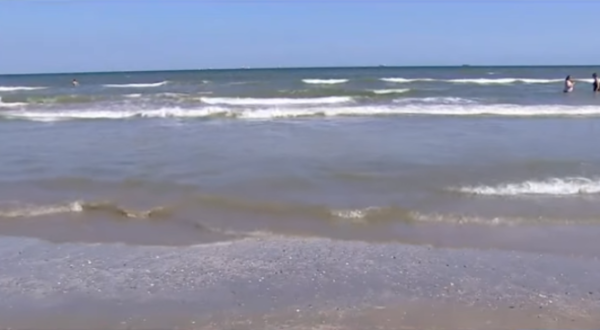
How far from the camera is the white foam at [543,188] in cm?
811

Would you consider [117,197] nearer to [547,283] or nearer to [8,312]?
[8,312]

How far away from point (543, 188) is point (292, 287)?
468 centimetres

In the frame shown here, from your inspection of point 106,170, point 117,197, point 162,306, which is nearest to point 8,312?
point 162,306

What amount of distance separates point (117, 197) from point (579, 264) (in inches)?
219

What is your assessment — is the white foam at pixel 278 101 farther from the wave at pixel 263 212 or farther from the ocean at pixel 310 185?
the wave at pixel 263 212

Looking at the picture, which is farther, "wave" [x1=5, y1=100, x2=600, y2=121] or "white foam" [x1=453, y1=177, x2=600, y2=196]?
"wave" [x1=5, y1=100, x2=600, y2=121]

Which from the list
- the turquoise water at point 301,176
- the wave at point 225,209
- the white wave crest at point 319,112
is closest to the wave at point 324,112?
the white wave crest at point 319,112

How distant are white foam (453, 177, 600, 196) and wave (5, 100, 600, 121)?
1109 centimetres

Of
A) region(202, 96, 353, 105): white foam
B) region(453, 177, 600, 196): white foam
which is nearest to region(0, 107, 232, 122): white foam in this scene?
region(202, 96, 353, 105): white foam

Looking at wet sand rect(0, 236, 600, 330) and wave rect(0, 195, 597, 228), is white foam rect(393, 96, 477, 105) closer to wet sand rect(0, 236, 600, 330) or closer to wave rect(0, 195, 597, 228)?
wave rect(0, 195, 597, 228)

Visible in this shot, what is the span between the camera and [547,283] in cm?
506

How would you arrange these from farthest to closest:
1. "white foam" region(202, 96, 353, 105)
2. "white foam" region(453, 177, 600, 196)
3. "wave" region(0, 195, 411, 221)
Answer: "white foam" region(202, 96, 353, 105), "white foam" region(453, 177, 600, 196), "wave" region(0, 195, 411, 221)

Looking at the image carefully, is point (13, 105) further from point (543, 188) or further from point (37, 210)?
point (543, 188)

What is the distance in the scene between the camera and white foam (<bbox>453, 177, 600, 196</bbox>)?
8109mm
